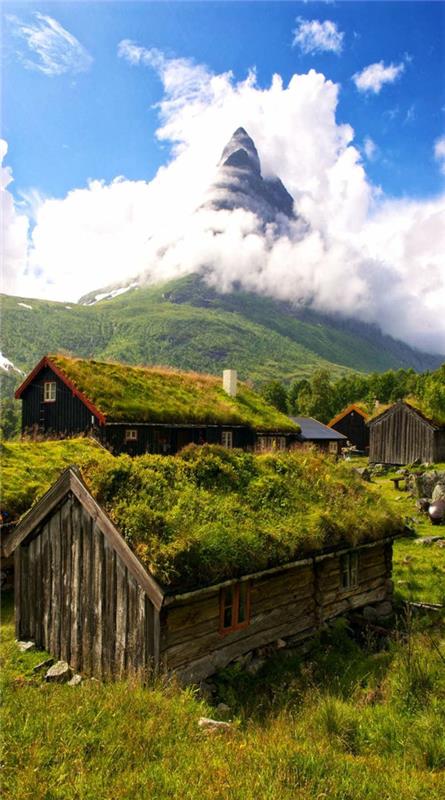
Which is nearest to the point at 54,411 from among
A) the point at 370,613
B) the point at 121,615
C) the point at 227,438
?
the point at 227,438

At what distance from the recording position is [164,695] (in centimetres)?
883

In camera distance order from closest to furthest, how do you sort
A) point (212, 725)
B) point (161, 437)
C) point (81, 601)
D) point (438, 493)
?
point (212, 725) → point (81, 601) → point (438, 493) → point (161, 437)

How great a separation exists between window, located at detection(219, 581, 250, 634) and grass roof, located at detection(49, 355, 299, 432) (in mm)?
17382

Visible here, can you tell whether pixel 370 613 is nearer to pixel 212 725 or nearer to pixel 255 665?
pixel 255 665

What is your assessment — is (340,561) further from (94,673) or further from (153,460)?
(94,673)

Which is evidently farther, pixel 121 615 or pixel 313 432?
pixel 313 432

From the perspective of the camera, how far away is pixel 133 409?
28625mm

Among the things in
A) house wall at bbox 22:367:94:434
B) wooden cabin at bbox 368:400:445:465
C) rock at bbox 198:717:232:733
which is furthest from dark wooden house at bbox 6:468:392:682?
wooden cabin at bbox 368:400:445:465

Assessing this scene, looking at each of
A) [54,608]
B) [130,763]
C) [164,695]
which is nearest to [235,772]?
[130,763]

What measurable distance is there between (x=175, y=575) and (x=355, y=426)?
2308 inches

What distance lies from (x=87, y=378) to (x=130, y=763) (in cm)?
2451

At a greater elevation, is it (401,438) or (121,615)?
(401,438)

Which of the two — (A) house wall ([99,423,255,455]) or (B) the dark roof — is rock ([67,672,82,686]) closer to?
(A) house wall ([99,423,255,455])

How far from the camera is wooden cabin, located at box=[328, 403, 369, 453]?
64.2 metres
